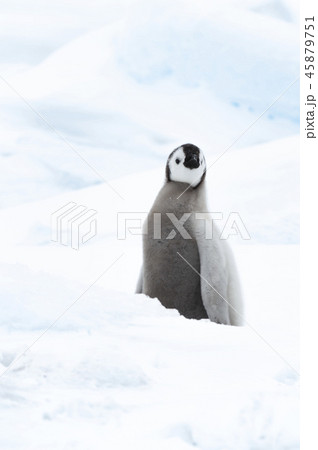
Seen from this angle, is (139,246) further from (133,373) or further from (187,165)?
(133,373)

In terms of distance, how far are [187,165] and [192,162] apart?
0.14ft

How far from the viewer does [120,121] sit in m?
18.1

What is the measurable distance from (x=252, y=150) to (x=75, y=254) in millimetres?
4853

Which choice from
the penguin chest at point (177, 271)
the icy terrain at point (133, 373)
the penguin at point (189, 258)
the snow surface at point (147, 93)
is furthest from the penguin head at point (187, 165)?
the snow surface at point (147, 93)

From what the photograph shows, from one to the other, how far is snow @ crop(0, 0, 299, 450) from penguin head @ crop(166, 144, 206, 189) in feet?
2.16

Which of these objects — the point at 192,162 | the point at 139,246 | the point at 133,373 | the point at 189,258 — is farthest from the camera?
the point at 139,246

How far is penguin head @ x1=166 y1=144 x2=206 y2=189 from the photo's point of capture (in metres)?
3.11

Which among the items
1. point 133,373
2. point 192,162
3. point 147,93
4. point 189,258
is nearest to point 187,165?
point 192,162

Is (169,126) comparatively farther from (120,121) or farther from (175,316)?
(175,316)

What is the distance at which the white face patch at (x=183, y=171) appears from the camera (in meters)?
3.16

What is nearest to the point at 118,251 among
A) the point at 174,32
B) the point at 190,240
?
the point at 190,240

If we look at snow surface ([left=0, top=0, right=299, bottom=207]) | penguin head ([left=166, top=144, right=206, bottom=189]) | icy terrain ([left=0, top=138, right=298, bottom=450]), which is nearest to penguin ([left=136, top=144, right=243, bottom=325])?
penguin head ([left=166, top=144, right=206, bottom=189])

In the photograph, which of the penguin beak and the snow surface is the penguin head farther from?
the snow surface

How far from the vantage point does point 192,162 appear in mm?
3121
